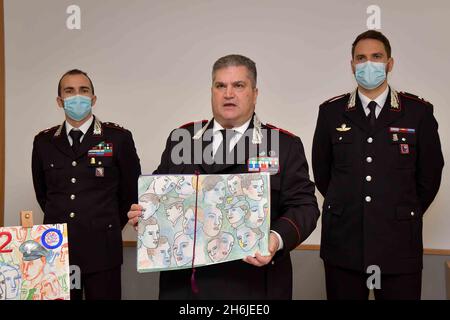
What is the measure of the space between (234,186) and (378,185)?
1106mm

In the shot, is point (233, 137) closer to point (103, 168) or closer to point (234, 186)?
point (234, 186)

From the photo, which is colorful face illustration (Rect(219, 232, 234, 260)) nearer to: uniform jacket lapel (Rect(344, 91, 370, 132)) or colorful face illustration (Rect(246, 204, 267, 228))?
colorful face illustration (Rect(246, 204, 267, 228))

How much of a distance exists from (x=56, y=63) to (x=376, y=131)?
2356 mm

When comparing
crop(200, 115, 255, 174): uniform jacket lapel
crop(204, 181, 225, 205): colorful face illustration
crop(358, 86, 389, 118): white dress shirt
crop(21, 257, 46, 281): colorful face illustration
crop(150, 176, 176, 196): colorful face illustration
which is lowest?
crop(21, 257, 46, 281): colorful face illustration

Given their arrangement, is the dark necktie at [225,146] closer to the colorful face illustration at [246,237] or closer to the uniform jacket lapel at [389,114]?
the colorful face illustration at [246,237]

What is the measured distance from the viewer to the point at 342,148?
2732 mm

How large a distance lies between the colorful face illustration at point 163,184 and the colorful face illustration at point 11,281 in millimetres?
595

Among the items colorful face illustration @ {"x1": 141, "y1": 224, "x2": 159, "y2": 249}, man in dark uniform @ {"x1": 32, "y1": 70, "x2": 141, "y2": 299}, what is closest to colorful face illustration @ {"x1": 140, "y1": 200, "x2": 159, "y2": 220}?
colorful face illustration @ {"x1": 141, "y1": 224, "x2": 159, "y2": 249}

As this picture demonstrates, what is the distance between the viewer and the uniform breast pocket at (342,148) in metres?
2.71

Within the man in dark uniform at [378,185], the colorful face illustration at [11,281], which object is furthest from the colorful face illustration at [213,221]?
the man in dark uniform at [378,185]

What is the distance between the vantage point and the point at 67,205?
2936 mm

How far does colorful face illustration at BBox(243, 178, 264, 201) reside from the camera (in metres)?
1.82

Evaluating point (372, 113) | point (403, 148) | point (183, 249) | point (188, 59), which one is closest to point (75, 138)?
point (188, 59)
